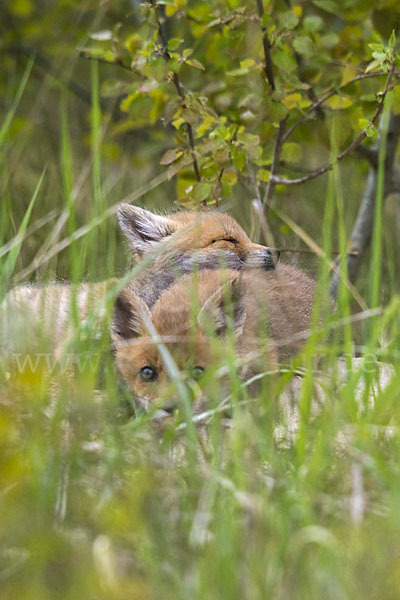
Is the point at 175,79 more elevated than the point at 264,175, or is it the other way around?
the point at 175,79

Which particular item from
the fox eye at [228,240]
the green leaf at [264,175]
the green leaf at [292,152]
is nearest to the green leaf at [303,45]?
the green leaf at [292,152]

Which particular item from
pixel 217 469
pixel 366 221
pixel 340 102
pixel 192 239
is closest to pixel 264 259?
pixel 192 239

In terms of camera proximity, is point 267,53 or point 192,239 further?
point 192,239

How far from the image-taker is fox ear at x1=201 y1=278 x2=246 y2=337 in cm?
328

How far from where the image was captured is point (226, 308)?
3229 mm

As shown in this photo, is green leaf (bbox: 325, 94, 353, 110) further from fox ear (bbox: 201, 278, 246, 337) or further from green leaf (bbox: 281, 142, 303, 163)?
fox ear (bbox: 201, 278, 246, 337)

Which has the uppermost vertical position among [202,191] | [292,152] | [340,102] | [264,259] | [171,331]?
[340,102]

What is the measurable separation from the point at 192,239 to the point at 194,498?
2730 mm

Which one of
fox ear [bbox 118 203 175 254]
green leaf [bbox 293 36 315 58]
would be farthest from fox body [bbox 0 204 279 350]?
green leaf [bbox 293 36 315 58]

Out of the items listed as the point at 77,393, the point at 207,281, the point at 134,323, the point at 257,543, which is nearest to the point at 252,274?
the point at 207,281

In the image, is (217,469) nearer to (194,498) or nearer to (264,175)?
(194,498)

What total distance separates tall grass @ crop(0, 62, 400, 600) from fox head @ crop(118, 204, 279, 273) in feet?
6.47

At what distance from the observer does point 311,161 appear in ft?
24.5

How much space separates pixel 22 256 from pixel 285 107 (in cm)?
172
